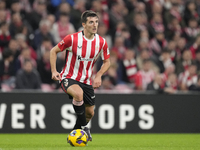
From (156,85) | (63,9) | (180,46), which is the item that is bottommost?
(156,85)

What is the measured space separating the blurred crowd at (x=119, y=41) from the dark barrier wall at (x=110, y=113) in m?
0.45

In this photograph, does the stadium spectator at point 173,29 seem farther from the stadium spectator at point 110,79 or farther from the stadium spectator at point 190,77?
the stadium spectator at point 110,79

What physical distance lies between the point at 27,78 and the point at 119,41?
306 cm

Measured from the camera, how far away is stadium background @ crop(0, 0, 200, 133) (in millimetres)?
10578

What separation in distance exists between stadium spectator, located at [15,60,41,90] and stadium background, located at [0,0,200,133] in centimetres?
2

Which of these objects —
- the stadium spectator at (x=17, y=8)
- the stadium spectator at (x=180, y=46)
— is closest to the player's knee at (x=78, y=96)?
the stadium spectator at (x=17, y=8)

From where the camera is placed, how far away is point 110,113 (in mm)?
10609

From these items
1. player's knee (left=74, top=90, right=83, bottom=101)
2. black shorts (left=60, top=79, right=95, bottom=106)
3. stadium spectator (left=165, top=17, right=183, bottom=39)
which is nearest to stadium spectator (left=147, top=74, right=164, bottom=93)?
stadium spectator (left=165, top=17, right=183, bottom=39)

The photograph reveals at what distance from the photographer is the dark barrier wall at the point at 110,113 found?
10.3 m

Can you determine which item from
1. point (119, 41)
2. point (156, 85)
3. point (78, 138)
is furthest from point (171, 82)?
point (78, 138)

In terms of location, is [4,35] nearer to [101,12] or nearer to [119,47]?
[119,47]

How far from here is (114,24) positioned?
13.8 metres

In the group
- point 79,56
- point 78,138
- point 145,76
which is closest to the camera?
point 78,138

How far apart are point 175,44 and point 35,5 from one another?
4.36 meters
